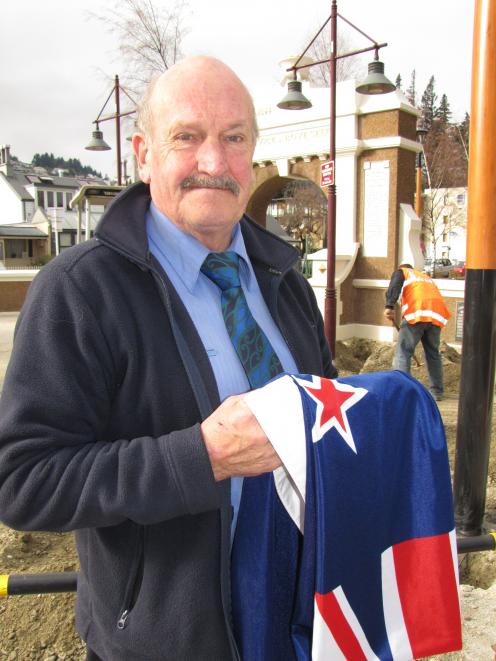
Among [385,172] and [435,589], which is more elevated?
[385,172]

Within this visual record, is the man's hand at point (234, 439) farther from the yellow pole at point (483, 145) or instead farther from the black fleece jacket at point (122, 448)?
the yellow pole at point (483, 145)

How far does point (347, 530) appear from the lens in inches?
50.4

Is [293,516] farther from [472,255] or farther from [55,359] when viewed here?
[472,255]

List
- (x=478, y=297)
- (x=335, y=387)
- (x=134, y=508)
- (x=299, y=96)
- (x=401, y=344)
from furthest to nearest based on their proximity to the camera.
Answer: (x=299, y=96), (x=401, y=344), (x=478, y=297), (x=335, y=387), (x=134, y=508)

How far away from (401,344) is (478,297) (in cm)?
530

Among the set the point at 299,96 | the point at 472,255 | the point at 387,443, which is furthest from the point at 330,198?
the point at 387,443

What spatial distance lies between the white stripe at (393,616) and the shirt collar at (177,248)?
2.82 ft

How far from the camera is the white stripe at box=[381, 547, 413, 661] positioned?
1.39 meters

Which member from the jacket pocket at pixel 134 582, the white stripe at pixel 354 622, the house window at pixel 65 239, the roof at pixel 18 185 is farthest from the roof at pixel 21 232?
the white stripe at pixel 354 622

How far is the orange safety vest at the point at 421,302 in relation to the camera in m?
8.28

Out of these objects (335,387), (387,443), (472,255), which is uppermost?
(472,255)

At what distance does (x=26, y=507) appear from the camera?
1192mm

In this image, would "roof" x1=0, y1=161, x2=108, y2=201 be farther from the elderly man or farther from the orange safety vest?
the elderly man

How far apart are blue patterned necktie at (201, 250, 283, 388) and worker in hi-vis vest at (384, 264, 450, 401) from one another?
712 cm
